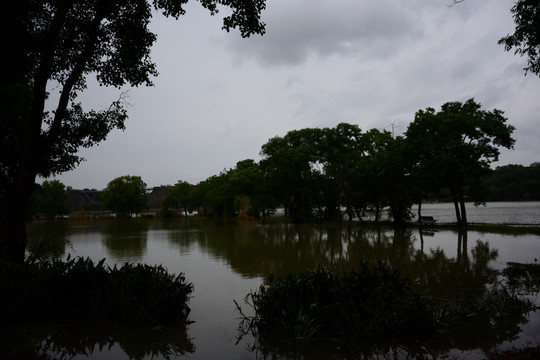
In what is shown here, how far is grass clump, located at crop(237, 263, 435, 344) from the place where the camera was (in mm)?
6699

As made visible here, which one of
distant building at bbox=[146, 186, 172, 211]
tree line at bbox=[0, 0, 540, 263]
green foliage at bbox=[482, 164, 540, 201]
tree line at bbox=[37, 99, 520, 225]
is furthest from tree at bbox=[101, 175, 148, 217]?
green foliage at bbox=[482, 164, 540, 201]

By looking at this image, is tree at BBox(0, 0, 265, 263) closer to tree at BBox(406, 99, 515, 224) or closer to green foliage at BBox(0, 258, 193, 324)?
green foliage at BBox(0, 258, 193, 324)

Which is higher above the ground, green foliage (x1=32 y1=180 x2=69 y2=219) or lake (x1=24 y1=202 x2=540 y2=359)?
green foliage (x1=32 y1=180 x2=69 y2=219)

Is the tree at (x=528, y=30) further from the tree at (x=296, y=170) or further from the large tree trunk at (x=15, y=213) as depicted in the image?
the tree at (x=296, y=170)

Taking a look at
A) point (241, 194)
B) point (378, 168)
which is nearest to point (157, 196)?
point (241, 194)

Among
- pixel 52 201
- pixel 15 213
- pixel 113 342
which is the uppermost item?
pixel 52 201

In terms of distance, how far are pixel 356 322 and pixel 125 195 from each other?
7954 cm

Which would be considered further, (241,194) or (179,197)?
(179,197)

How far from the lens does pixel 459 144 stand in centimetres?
2838

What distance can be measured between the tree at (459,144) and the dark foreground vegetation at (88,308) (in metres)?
26.1

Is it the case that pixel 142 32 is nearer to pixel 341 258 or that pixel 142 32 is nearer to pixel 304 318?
pixel 304 318

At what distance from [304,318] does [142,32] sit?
8624 millimetres

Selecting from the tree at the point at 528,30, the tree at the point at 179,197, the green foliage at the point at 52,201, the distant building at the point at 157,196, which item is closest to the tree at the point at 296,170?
the tree at the point at 528,30

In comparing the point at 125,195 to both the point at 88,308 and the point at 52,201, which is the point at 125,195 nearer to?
the point at 52,201
